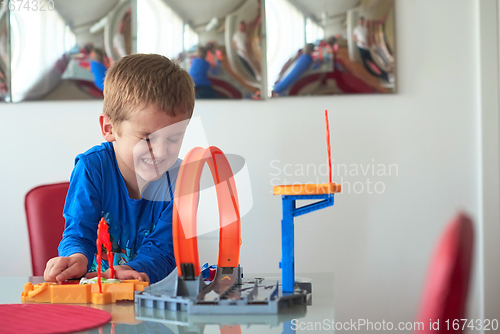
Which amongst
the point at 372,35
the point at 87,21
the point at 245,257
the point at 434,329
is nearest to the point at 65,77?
the point at 87,21

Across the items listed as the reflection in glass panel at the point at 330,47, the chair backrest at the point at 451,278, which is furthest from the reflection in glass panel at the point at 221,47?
the chair backrest at the point at 451,278

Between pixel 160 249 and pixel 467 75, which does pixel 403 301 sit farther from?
pixel 160 249

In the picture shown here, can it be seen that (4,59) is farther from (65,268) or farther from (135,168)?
(65,268)

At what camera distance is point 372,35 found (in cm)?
163

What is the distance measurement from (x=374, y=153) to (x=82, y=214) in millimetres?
1077

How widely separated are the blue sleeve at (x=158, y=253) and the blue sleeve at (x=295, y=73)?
2.57ft

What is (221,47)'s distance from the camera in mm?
1663

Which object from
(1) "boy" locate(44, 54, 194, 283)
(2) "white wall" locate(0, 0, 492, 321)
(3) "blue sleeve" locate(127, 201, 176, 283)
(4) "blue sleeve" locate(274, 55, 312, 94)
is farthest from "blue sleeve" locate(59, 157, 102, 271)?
(4) "blue sleeve" locate(274, 55, 312, 94)

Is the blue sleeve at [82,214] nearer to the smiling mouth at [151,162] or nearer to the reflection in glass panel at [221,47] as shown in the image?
the smiling mouth at [151,162]

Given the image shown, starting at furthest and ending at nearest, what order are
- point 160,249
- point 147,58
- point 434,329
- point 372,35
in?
point 372,35
point 147,58
point 160,249
point 434,329

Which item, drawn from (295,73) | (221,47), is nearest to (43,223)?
(221,47)

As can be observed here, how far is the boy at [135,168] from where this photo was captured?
954 mm

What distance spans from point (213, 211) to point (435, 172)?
2.67ft

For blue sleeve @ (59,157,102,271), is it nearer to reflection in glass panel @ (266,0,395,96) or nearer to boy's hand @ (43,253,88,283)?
boy's hand @ (43,253,88,283)
